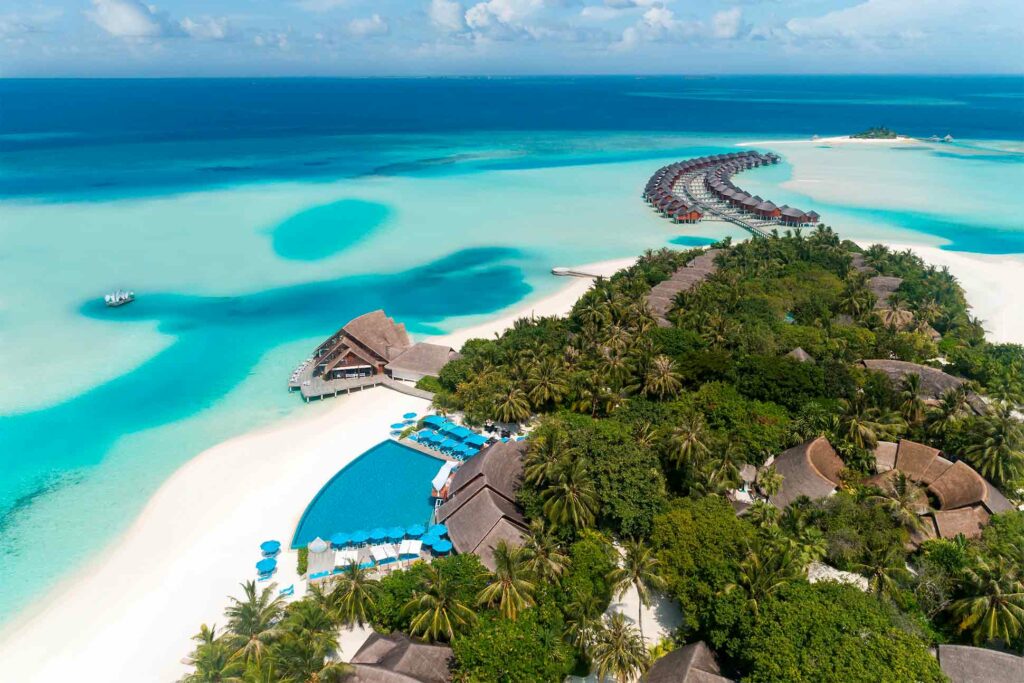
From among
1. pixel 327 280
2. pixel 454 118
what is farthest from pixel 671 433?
pixel 454 118

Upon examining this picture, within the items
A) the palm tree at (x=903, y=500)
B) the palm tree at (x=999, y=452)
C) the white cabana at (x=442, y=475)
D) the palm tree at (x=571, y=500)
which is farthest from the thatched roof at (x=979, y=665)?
the white cabana at (x=442, y=475)

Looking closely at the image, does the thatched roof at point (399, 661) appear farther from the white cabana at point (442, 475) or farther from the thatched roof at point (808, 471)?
the thatched roof at point (808, 471)

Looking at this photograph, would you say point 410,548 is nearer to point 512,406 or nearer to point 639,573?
point 639,573

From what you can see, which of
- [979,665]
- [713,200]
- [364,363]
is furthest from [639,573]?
[713,200]

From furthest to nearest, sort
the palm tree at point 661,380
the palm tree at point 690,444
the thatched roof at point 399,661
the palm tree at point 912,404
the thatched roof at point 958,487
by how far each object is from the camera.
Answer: the palm tree at point 661,380 → the palm tree at point 912,404 → the palm tree at point 690,444 → the thatched roof at point 958,487 → the thatched roof at point 399,661

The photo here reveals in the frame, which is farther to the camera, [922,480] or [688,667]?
[922,480]
